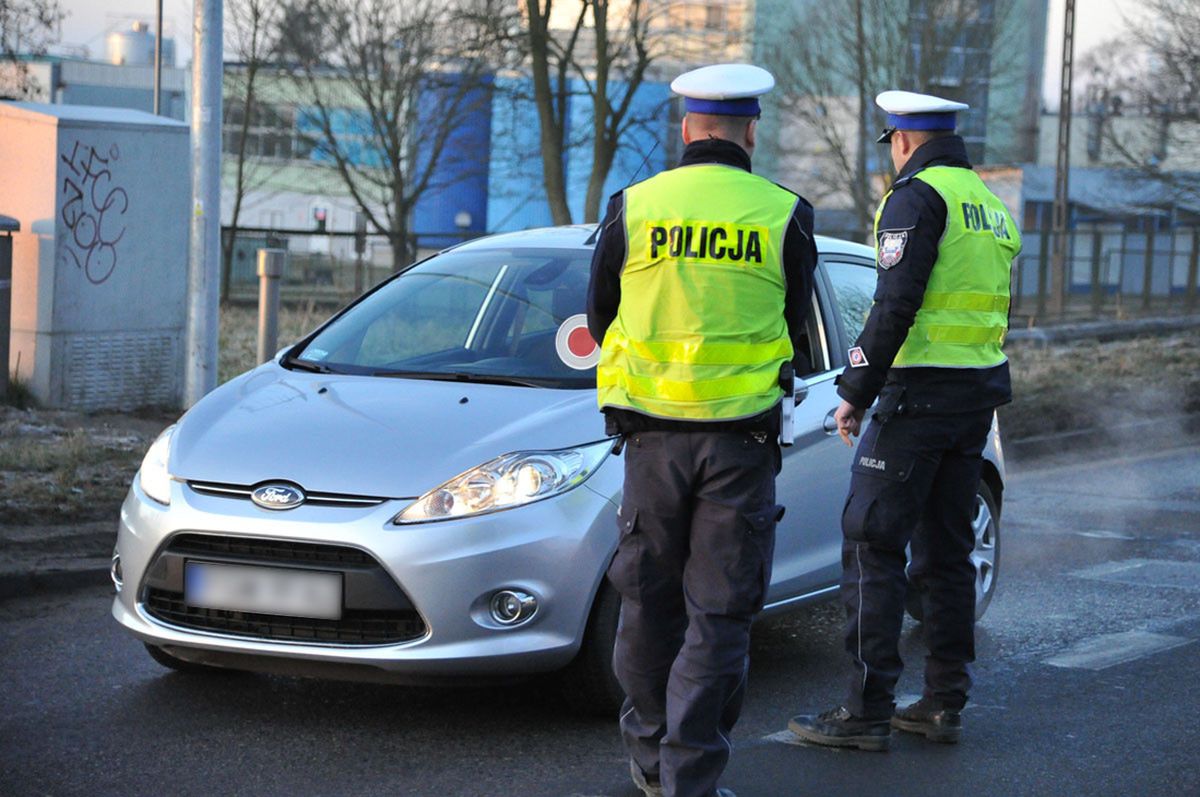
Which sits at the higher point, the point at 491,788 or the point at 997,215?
the point at 997,215

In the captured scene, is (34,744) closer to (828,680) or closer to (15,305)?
(828,680)

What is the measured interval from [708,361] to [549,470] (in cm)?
100

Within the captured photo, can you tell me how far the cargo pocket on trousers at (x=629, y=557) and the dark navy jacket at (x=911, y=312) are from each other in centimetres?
90

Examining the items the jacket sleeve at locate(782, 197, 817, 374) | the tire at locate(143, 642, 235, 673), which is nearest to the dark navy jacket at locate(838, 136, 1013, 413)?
the jacket sleeve at locate(782, 197, 817, 374)

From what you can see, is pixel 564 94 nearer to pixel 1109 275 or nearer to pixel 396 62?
pixel 396 62

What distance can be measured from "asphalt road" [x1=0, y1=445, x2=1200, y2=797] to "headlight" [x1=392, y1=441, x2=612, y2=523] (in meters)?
0.69

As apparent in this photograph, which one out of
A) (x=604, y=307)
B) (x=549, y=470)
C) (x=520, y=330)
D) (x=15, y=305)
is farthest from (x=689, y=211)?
(x=15, y=305)

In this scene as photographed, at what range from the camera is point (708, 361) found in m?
3.87

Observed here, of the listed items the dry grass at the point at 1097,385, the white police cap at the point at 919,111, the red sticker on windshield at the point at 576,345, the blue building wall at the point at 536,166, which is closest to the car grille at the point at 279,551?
the red sticker on windshield at the point at 576,345

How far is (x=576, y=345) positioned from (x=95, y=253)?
6532mm

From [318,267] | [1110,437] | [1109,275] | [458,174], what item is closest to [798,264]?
[1110,437]

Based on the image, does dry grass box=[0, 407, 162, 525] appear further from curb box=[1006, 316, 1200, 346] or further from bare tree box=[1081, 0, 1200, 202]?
bare tree box=[1081, 0, 1200, 202]

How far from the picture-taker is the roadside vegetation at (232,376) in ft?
25.9

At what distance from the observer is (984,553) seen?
645 cm
